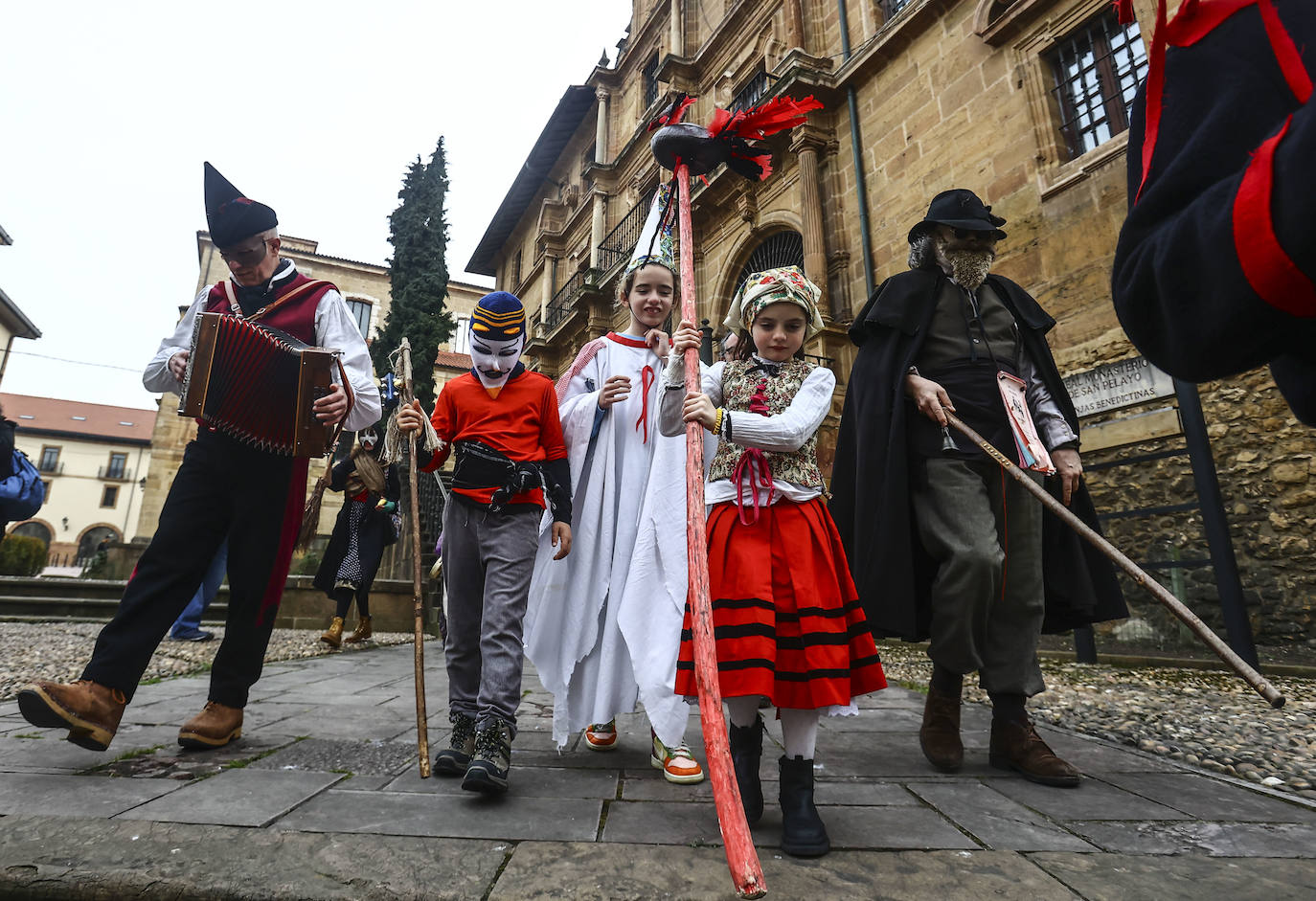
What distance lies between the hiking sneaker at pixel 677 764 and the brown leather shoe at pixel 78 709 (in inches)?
70.9

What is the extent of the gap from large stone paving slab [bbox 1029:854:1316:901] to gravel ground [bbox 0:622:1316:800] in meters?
0.93

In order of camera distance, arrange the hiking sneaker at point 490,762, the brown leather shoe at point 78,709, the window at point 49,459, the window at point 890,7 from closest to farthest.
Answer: the hiking sneaker at point 490,762
the brown leather shoe at point 78,709
the window at point 890,7
the window at point 49,459

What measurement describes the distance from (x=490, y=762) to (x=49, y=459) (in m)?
62.2

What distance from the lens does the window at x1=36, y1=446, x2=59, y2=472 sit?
4734 centimetres

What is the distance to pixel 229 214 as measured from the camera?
278cm

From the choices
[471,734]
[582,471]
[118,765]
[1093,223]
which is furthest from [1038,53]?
[118,765]

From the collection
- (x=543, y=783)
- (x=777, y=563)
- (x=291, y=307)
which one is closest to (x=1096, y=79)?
(x=777, y=563)

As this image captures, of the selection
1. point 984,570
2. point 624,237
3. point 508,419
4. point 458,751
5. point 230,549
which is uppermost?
point 624,237

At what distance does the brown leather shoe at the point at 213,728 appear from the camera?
7.89ft

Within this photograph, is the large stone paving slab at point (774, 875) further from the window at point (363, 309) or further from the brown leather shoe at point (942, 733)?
the window at point (363, 309)

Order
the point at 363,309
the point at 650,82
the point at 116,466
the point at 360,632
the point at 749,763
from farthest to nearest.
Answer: the point at 116,466 → the point at 363,309 → the point at 650,82 → the point at 360,632 → the point at 749,763

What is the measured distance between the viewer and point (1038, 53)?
311 inches

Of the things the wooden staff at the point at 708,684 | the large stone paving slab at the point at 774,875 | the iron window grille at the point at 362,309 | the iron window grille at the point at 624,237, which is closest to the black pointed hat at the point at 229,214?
the wooden staff at the point at 708,684

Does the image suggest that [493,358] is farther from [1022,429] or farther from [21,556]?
[21,556]
